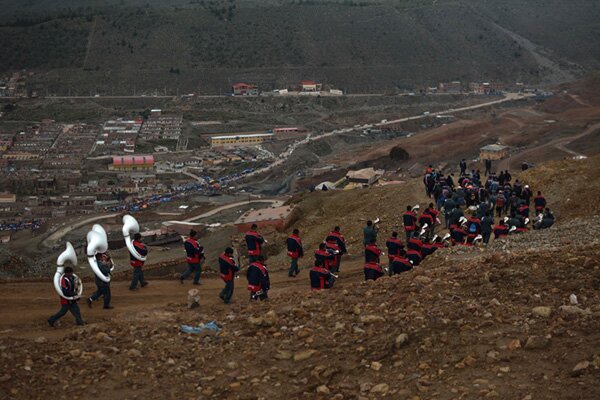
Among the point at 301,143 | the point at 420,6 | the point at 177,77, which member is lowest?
the point at 301,143

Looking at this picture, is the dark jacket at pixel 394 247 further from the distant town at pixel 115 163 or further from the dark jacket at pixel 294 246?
the distant town at pixel 115 163

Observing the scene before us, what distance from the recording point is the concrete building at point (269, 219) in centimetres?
2955

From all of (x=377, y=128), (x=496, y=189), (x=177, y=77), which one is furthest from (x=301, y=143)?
(x=496, y=189)

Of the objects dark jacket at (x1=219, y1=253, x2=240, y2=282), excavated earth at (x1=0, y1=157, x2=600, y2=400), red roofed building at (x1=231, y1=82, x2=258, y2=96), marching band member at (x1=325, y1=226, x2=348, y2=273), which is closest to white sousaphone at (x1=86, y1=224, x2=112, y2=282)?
excavated earth at (x1=0, y1=157, x2=600, y2=400)

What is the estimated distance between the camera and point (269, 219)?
30.7 meters

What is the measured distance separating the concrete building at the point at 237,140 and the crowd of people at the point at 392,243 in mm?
57051

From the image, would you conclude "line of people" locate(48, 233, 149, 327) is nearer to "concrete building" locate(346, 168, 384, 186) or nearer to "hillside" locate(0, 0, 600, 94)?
"concrete building" locate(346, 168, 384, 186)

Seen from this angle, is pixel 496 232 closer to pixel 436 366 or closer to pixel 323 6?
pixel 436 366

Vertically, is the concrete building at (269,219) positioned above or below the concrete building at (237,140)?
below

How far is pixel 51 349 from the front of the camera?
10.0m

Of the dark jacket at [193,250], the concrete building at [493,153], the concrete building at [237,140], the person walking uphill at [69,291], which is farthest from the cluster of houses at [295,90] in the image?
the person walking uphill at [69,291]

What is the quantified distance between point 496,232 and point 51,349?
10.1 m

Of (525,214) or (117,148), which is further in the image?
(117,148)

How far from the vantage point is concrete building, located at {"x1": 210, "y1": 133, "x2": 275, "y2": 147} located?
78.9 meters
